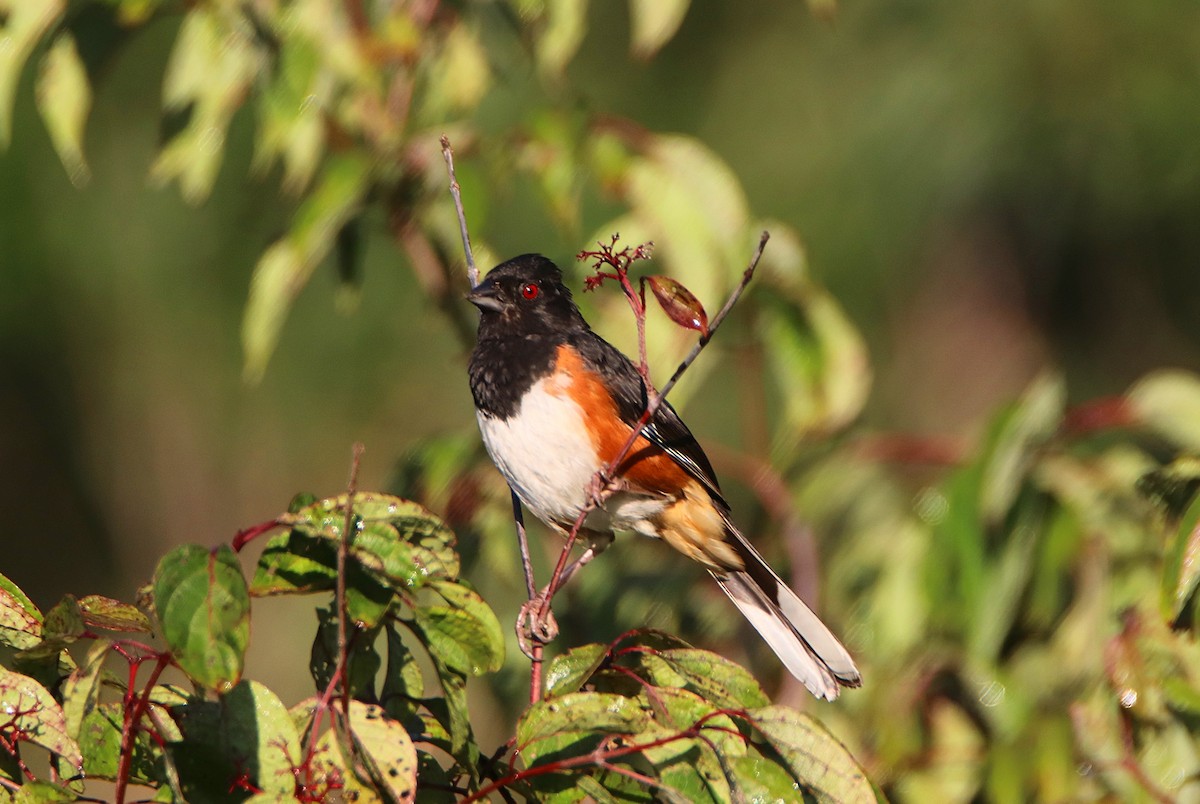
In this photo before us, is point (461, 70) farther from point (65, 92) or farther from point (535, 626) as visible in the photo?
point (535, 626)

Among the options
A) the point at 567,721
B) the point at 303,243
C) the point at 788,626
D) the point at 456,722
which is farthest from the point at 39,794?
the point at 788,626

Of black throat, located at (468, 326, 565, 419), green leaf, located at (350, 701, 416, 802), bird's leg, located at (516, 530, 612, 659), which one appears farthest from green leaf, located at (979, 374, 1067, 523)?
green leaf, located at (350, 701, 416, 802)

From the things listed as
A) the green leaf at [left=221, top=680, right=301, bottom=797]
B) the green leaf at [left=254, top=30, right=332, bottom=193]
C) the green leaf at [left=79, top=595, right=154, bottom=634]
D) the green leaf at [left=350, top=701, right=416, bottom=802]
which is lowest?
the green leaf at [left=350, top=701, right=416, bottom=802]

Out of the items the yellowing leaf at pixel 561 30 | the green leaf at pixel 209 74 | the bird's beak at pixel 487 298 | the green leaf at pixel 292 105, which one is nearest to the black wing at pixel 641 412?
the bird's beak at pixel 487 298

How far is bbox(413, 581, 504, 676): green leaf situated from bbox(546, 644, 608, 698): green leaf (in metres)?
0.12

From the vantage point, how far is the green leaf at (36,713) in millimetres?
1557

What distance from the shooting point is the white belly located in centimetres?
288

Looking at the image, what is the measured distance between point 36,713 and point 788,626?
1802 millimetres

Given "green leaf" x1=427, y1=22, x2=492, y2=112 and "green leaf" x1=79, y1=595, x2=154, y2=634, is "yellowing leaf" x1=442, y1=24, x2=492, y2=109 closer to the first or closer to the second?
"green leaf" x1=427, y1=22, x2=492, y2=112

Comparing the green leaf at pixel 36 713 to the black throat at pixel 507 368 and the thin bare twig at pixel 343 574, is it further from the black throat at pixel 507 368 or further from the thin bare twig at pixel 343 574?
the black throat at pixel 507 368

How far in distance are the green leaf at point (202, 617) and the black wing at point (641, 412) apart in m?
1.68

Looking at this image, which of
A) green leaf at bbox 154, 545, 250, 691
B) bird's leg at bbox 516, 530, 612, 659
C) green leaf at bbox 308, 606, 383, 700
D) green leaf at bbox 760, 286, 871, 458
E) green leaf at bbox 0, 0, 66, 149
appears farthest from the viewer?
green leaf at bbox 760, 286, 871, 458

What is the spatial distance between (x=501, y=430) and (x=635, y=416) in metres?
0.36

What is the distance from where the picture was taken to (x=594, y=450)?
2930mm
